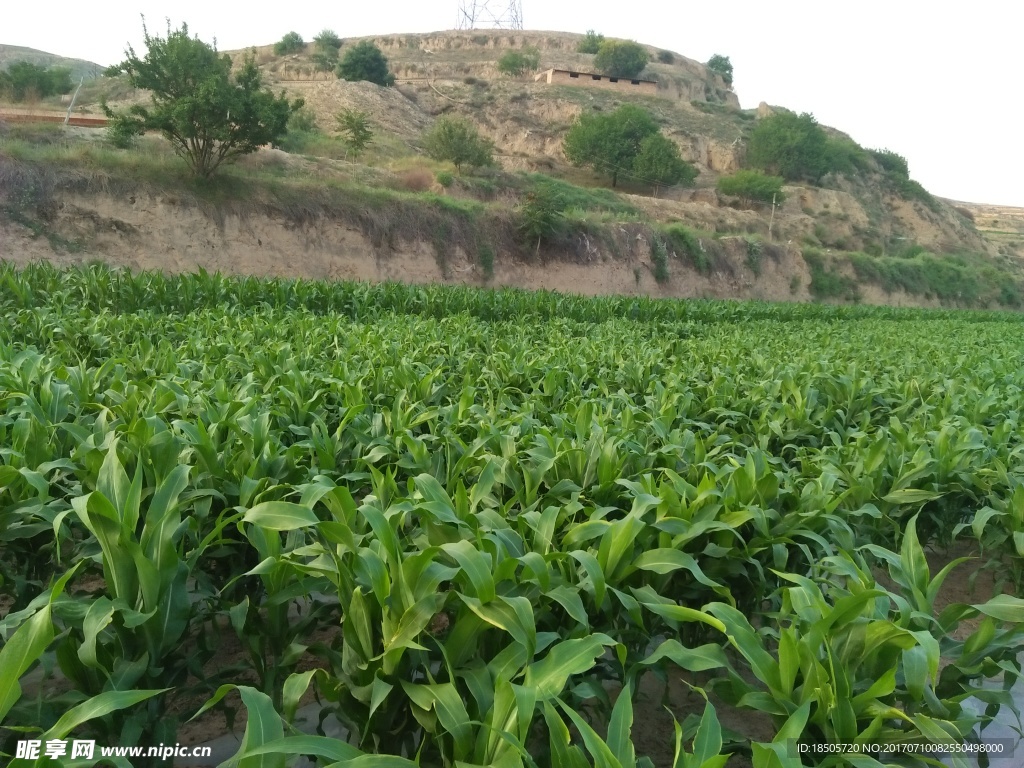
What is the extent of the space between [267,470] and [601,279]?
76.7ft

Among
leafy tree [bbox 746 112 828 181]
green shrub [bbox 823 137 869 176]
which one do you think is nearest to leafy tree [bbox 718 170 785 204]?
leafy tree [bbox 746 112 828 181]

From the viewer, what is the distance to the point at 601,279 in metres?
24.9

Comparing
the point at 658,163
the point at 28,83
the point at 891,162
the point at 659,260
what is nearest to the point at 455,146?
the point at 659,260

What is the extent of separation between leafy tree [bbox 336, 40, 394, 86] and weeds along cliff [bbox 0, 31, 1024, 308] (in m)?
1.96

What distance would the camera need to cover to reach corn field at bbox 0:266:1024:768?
1392 mm

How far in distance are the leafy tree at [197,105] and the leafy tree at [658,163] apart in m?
26.8

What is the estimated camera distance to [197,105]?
17.6 metres

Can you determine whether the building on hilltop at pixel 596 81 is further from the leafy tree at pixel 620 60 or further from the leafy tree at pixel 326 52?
the leafy tree at pixel 326 52

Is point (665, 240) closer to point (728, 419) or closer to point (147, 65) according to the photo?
point (147, 65)

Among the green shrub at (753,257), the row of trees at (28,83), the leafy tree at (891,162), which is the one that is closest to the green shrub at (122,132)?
the row of trees at (28,83)

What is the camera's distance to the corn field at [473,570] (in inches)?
54.8

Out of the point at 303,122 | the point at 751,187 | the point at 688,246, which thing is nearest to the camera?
the point at 688,246

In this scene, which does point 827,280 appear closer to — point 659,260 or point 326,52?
point 659,260

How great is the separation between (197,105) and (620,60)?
51.5 m
